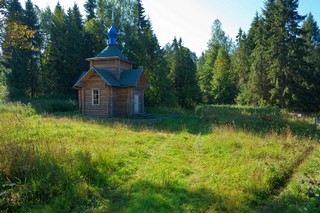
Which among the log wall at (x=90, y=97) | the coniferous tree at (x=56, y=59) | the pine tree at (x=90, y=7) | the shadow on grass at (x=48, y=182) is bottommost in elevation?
the shadow on grass at (x=48, y=182)

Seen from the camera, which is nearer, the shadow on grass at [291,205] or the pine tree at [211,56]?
the shadow on grass at [291,205]

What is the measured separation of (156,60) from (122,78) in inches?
525

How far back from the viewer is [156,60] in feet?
111

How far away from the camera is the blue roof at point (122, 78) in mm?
19708

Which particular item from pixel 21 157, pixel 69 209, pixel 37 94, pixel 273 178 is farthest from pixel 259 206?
pixel 37 94

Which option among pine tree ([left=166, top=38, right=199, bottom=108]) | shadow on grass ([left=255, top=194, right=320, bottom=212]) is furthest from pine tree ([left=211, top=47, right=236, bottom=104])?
shadow on grass ([left=255, top=194, right=320, bottom=212])

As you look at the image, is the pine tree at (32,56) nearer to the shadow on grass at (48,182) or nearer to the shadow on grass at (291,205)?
the shadow on grass at (48,182)

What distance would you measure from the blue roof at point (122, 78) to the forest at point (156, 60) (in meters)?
10.1

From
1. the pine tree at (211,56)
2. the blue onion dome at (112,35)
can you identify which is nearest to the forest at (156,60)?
the pine tree at (211,56)

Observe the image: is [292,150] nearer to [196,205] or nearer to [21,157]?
[196,205]

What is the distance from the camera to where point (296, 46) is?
95.1ft

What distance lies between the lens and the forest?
2917 cm

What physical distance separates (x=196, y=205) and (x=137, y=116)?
1631 centimetres

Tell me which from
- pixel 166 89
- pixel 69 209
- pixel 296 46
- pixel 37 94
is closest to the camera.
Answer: pixel 69 209
